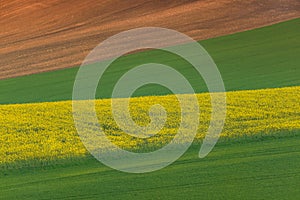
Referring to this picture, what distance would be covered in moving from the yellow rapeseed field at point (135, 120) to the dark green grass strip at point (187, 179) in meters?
0.64

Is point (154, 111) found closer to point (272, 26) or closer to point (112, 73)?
point (112, 73)

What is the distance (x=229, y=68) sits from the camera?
18406 millimetres

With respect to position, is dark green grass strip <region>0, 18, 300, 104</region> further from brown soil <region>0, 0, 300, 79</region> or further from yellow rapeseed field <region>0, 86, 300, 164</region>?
yellow rapeseed field <region>0, 86, 300, 164</region>

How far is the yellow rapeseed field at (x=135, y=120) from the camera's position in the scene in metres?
10.8

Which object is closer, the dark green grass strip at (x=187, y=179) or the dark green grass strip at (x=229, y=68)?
the dark green grass strip at (x=187, y=179)

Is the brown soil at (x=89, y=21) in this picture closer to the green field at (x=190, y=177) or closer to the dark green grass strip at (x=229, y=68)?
the dark green grass strip at (x=229, y=68)

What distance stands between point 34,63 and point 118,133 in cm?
1080

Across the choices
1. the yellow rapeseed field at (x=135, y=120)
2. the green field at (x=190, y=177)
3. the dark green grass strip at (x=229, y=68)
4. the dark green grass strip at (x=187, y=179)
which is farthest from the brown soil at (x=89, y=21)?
the dark green grass strip at (x=187, y=179)

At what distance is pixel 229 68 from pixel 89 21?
9895 millimetres

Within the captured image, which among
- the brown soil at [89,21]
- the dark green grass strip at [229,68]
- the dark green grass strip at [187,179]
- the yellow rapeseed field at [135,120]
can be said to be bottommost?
the dark green grass strip at [187,179]

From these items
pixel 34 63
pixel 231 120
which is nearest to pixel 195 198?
pixel 231 120

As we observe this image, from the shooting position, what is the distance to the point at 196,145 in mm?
10625

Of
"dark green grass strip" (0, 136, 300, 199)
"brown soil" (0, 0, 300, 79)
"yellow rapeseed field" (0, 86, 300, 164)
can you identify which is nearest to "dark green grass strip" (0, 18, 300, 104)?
"brown soil" (0, 0, 300, 79)

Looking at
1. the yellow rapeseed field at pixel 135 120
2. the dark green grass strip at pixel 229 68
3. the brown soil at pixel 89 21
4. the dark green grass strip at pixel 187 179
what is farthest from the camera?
the brown soil at pixel 89 21
